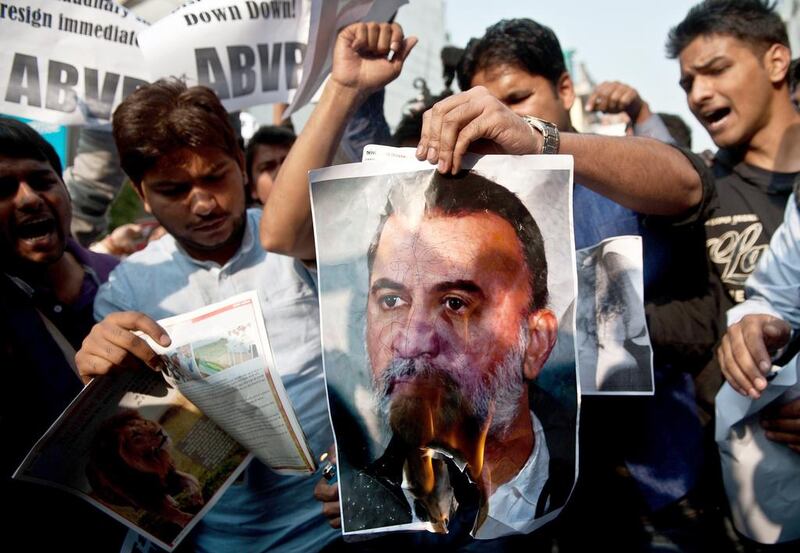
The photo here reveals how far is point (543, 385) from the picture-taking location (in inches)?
37.4

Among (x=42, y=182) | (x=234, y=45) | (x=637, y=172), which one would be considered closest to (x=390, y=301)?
(x=637, y=172)

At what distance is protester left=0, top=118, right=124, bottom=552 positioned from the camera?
1326 mm

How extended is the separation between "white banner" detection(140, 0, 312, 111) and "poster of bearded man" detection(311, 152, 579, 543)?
1142mm

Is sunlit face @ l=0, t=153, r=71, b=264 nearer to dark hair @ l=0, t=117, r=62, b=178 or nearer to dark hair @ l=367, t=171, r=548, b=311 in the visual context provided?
dark hair @ l=0, t=117, r=62, b=178

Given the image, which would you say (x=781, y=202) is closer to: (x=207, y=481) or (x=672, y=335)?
(x=672, y=335)

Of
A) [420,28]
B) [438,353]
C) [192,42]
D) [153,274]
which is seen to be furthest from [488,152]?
[420,28]

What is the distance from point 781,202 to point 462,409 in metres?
0.95

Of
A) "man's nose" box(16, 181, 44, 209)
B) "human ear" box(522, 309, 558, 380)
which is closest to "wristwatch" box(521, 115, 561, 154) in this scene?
"human ear" box(522, 309, 558, 380)

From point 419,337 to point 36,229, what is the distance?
1073mm

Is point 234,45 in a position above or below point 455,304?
above

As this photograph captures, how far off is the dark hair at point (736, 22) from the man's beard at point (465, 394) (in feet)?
3.75

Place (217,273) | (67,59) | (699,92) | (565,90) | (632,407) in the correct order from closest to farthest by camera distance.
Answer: (632,407), (217,273), (699,92), (565,90), (67,59)

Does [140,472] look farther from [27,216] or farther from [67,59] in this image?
[67,59]

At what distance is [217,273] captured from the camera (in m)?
1.51
